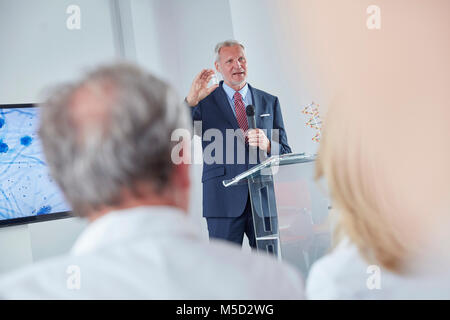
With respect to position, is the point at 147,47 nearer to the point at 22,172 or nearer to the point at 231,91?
the point at 22,172

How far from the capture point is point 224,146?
364 cm

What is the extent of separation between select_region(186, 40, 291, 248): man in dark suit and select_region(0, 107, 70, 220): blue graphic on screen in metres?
1.85

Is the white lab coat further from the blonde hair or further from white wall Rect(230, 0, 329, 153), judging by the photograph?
white wall Rect(230, 0, 329, 153)

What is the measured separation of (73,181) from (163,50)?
532 centimetres

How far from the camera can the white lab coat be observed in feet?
3.18

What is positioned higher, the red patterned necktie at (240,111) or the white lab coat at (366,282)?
the red patterned necktie at (240,111)

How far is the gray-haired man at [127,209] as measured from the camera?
80 cm

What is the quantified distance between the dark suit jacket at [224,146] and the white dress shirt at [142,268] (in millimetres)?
2641

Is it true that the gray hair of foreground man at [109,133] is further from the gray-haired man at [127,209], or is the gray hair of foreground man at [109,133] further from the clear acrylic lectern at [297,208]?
the clear acrylic lectern at [297,208]

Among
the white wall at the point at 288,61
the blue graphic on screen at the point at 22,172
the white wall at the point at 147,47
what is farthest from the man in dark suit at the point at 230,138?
the blue graphic on screen at the point at 22,172

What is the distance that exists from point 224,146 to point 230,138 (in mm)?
68

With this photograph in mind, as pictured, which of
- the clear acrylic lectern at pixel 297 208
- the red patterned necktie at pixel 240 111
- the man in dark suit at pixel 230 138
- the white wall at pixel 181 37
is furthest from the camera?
the white wall at pixel 181 37

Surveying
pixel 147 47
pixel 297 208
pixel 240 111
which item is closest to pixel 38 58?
pixel 147 47

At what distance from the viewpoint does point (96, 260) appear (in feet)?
2.63
